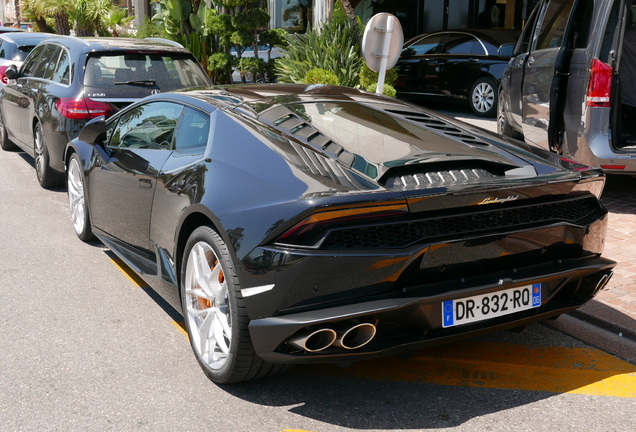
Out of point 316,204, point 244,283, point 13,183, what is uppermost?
point 316,204

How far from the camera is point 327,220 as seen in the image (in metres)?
3.12

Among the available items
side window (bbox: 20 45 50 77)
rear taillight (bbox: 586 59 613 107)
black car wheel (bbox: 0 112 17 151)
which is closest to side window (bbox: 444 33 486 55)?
rear taillight (bbox: 586 59 613 107)

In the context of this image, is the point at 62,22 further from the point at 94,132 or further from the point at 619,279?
the point at 619,279

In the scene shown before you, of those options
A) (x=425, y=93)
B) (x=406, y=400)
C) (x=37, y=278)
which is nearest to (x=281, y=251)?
(x=406, y=400)

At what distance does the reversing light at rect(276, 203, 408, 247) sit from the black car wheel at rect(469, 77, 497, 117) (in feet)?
34.8

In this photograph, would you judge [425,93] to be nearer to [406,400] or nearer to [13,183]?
[13,183]

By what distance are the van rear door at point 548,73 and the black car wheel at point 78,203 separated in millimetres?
4284

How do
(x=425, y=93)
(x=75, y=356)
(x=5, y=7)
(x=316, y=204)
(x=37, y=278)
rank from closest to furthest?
(x=316, y=204)
(x=75, y=356)
(x=37, y=278)
(x=425, y=93)
(x=5, y=7)

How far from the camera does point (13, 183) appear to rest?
8.75 m

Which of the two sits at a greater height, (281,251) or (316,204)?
(316,204)

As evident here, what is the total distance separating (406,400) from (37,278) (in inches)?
119

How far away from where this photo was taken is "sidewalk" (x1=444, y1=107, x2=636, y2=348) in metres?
4.45

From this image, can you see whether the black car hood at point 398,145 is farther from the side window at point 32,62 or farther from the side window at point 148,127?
the side window at point 32,62

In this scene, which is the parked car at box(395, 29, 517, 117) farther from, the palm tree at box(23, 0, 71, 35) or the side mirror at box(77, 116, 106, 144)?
the palm tree at box(23, 0, 71, 35)
